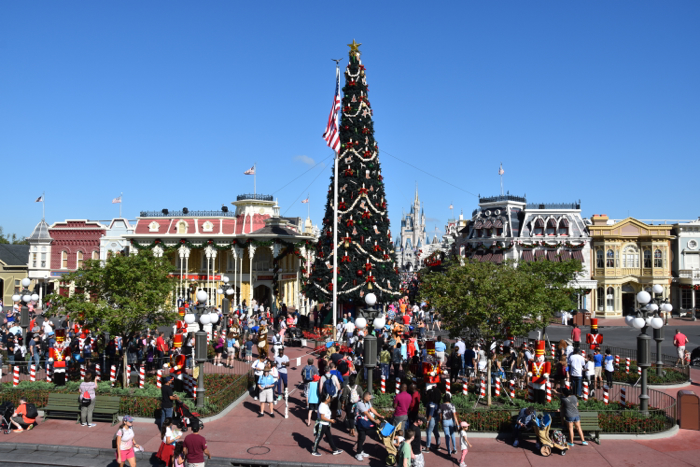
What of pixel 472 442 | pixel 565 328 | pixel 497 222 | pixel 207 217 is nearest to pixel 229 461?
pixel 472 442

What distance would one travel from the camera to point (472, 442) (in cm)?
1346

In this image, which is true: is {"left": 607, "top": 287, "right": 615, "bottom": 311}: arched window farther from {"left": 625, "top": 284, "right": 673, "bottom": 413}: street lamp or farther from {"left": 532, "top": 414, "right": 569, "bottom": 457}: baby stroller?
{"left": 532, "top": 414, "right": 569, "bottom": 457}: baby stroller

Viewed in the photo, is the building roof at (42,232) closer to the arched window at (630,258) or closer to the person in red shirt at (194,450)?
the person in red shirt at (194,450)

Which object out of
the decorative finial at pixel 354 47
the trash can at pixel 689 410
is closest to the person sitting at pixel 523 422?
the trash can at pixel 689 410

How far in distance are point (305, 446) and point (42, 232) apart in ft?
148

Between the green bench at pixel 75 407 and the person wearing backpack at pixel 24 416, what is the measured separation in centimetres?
63

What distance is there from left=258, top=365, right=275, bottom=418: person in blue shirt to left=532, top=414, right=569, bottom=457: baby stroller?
6.95 m

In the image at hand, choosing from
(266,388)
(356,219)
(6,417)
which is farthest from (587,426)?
(356,219)

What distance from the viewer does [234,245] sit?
141 feet

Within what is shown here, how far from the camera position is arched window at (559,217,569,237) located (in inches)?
1810

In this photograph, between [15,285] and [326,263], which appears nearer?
[326,263]

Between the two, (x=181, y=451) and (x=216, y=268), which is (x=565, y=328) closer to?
(x=216, y=268)

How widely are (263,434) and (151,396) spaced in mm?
3795

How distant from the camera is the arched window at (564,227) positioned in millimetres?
45969
